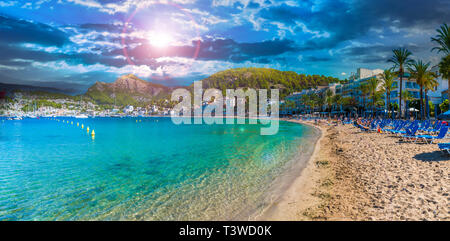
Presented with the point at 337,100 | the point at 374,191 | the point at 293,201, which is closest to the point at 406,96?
the point at 337,100

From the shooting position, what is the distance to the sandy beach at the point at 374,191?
6.72 meters

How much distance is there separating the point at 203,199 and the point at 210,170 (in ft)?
17.7

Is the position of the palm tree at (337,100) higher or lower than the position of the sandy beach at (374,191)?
higher

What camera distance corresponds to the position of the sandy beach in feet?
22.0

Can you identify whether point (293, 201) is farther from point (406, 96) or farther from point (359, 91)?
point (359, 91)

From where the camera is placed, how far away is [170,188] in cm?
1159

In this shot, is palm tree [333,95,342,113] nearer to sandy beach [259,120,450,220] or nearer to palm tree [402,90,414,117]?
palm tree [402,90,414,117]

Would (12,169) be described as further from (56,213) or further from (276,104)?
(276,104)

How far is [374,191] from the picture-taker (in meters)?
8.65

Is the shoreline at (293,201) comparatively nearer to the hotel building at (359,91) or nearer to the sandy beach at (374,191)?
the sandy beach at (374,191)

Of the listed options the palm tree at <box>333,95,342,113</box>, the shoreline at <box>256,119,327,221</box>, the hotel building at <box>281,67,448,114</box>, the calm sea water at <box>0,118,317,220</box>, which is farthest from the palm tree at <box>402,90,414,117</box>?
the shoreline at <box>256,119,327,221</box>

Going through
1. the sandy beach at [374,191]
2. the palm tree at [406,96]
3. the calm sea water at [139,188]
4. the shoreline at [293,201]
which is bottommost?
the calm sea water at [139,188]

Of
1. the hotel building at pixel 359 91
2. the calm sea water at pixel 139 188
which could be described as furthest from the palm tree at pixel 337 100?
the calm sea water at pixel 139 188
